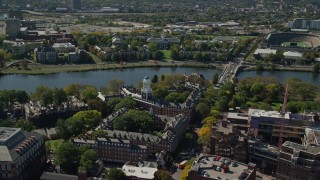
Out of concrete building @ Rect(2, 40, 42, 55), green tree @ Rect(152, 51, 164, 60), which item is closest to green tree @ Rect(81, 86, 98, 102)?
green tree @ Rect(152, 51, 164, 60)

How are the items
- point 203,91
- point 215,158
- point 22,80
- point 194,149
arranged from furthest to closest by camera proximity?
point 22,80
point 203,91
point 194,149
point 215,158

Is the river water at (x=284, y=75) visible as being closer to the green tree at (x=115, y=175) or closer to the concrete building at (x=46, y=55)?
the concrete building at (x=46, y=55)

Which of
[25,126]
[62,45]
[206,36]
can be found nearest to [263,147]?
[25,126]

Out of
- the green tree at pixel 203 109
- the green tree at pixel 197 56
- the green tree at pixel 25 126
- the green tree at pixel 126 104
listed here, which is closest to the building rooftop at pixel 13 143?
the green tree at pixel 25 126

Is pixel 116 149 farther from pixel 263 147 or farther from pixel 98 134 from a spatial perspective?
pixel 263 147

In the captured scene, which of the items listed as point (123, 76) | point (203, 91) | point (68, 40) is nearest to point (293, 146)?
point (203, 91)

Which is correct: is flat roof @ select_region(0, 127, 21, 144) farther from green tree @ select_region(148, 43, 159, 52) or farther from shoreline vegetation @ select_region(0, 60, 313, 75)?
green tree @ select_region(148, 43, 159, 52)

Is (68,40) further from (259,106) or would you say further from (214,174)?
(214,174)
